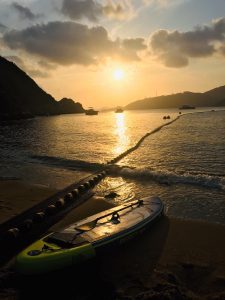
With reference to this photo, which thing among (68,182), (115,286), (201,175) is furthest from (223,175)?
(115,286)

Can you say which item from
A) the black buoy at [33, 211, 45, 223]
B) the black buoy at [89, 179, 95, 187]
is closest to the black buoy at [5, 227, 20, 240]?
the black buoy at [33, 211, 45, 223]

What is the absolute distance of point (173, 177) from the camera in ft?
74.0

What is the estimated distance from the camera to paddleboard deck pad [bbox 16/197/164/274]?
31.7ft

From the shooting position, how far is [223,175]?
22.9 m

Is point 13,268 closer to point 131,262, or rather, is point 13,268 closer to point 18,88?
point 131,262

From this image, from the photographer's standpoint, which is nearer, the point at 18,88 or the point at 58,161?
the point at 58,161

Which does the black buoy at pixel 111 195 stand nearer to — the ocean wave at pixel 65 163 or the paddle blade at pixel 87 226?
the paddle blade at pixel 87 226

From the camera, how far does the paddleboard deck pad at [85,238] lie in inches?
380

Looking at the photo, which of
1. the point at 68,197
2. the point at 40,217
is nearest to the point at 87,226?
the point at 40,217

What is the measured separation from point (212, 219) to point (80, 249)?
7.04 metres

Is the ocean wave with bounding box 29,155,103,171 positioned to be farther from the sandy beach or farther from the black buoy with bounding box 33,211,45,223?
the sandy beach

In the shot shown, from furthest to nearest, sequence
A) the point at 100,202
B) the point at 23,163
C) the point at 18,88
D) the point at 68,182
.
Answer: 1. the point at 18,88
2. the point at 23,163
3. the point at 68,182
4. the point at 100,202

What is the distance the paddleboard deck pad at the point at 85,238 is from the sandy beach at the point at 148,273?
372mm

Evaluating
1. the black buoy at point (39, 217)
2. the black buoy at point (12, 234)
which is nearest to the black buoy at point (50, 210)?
the black buoy at point (39, 217)
